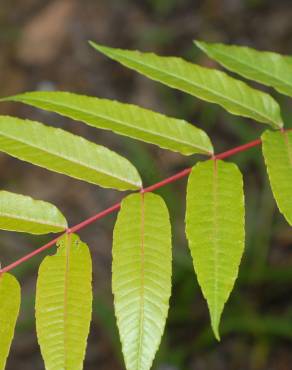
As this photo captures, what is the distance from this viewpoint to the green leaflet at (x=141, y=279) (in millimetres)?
1232

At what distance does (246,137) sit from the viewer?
400cm

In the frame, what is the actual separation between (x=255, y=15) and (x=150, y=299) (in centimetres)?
427

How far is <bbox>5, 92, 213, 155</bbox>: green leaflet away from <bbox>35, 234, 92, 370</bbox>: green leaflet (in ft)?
1.07

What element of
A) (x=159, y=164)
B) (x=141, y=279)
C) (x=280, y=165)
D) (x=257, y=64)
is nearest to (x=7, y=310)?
(x=141, y=279)

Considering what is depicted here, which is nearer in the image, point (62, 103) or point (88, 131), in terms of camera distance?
point (62, 103)

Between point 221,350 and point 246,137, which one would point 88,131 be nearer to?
point 246,137

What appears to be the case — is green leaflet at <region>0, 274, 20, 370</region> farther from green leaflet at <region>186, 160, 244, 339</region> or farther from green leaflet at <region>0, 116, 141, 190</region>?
green leaflet at <region>186, 160, 244, 339</region>

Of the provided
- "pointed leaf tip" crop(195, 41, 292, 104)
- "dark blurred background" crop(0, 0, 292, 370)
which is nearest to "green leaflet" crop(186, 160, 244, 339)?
"pointed leaf tip" crop(195, 41, 292, 104)

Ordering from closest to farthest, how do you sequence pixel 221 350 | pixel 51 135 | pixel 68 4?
pixel 51 135
pixel 221 350
pixel 68 4

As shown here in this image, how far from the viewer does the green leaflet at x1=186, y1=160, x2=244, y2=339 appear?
48.9 inches

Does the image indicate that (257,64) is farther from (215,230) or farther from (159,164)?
(159,164)

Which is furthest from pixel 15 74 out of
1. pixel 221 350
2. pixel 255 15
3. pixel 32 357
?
pixel 221 350

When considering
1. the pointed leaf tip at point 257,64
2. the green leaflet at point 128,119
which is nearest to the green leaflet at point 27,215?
the green leaflet at point 128,119

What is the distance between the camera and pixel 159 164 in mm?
4281
